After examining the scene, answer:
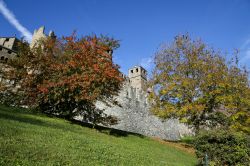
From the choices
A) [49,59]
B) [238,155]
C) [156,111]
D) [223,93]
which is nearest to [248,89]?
[223,93]

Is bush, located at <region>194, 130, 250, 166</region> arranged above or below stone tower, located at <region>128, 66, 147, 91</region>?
below

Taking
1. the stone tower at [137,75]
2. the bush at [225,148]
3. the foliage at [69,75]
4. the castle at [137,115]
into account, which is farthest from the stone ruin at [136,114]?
the stone tower at [137,75]

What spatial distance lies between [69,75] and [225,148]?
9971 millimetres

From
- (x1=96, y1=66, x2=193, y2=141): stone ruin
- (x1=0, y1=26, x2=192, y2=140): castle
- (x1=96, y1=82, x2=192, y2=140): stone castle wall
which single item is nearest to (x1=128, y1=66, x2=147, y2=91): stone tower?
(x1=0, y1=26, x2=192, y2=140): castle

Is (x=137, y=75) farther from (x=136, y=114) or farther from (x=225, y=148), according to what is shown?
(x=225, y=148)

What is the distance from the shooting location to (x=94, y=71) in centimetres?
1544

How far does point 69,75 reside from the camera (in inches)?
632

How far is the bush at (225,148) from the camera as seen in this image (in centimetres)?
1070

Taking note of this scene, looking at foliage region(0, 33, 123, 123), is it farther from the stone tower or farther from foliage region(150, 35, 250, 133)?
the stone tower

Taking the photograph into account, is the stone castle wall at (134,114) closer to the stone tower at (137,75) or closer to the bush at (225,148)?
the bush at (225,148)

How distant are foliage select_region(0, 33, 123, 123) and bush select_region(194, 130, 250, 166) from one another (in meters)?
6.72

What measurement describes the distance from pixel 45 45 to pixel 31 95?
3758mm

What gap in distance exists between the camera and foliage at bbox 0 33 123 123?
15375 millimetres

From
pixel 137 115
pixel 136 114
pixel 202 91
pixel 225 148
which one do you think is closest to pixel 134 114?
pixel 136 114
